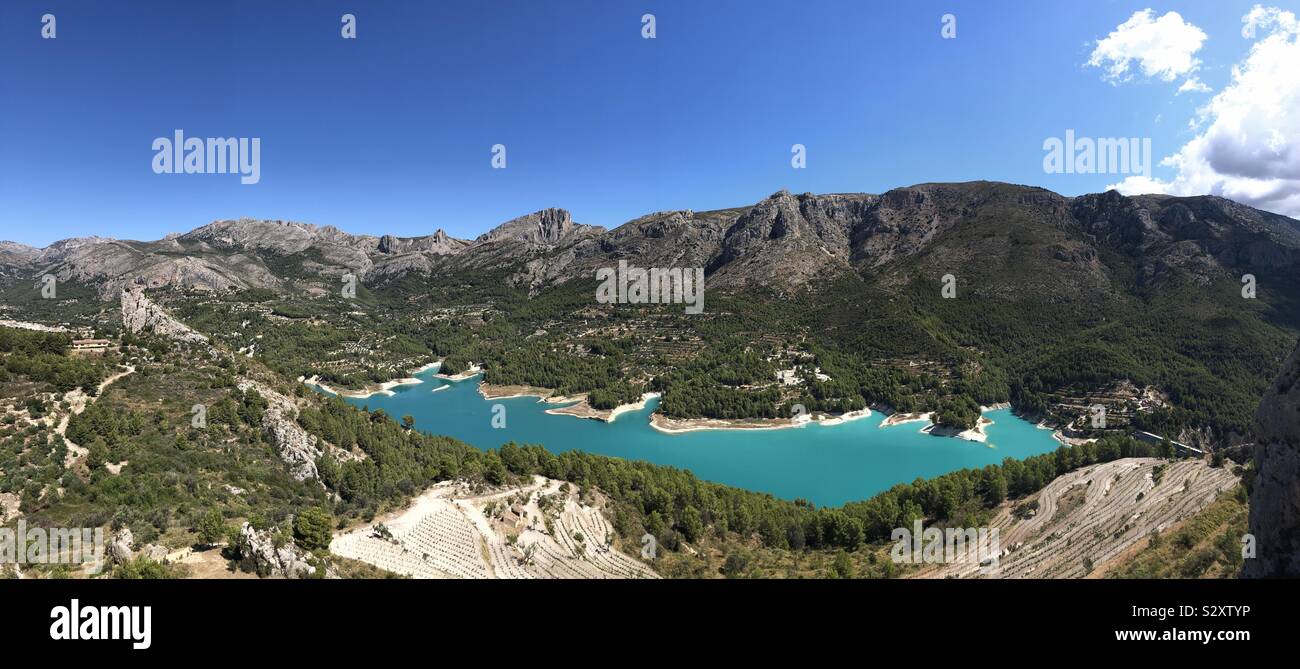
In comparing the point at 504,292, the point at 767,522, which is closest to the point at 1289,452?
the point at 767,522

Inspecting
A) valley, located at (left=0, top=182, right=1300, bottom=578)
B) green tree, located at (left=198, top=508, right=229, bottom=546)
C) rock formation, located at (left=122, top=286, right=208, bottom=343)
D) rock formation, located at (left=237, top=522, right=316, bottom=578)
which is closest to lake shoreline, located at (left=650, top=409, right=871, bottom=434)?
valley, located at (left=0, top=182, right=1300, bottom=578)

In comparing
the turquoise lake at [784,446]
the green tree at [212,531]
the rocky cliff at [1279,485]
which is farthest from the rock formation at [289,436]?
the rocky cliff at [1279,485]

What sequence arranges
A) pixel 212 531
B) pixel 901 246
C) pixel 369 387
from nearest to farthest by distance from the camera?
pixel 212 531 < pixel 369 387 < pixel 901 246

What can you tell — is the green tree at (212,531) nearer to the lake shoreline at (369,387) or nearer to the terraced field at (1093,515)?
the terraced field at (1093,515)

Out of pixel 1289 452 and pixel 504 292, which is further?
pixel 504 292

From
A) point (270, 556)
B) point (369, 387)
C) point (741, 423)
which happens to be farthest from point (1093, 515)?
point (369, 387)

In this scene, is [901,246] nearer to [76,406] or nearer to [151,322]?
[151,322]

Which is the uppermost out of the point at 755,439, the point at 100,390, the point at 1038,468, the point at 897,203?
the point at 897,203
